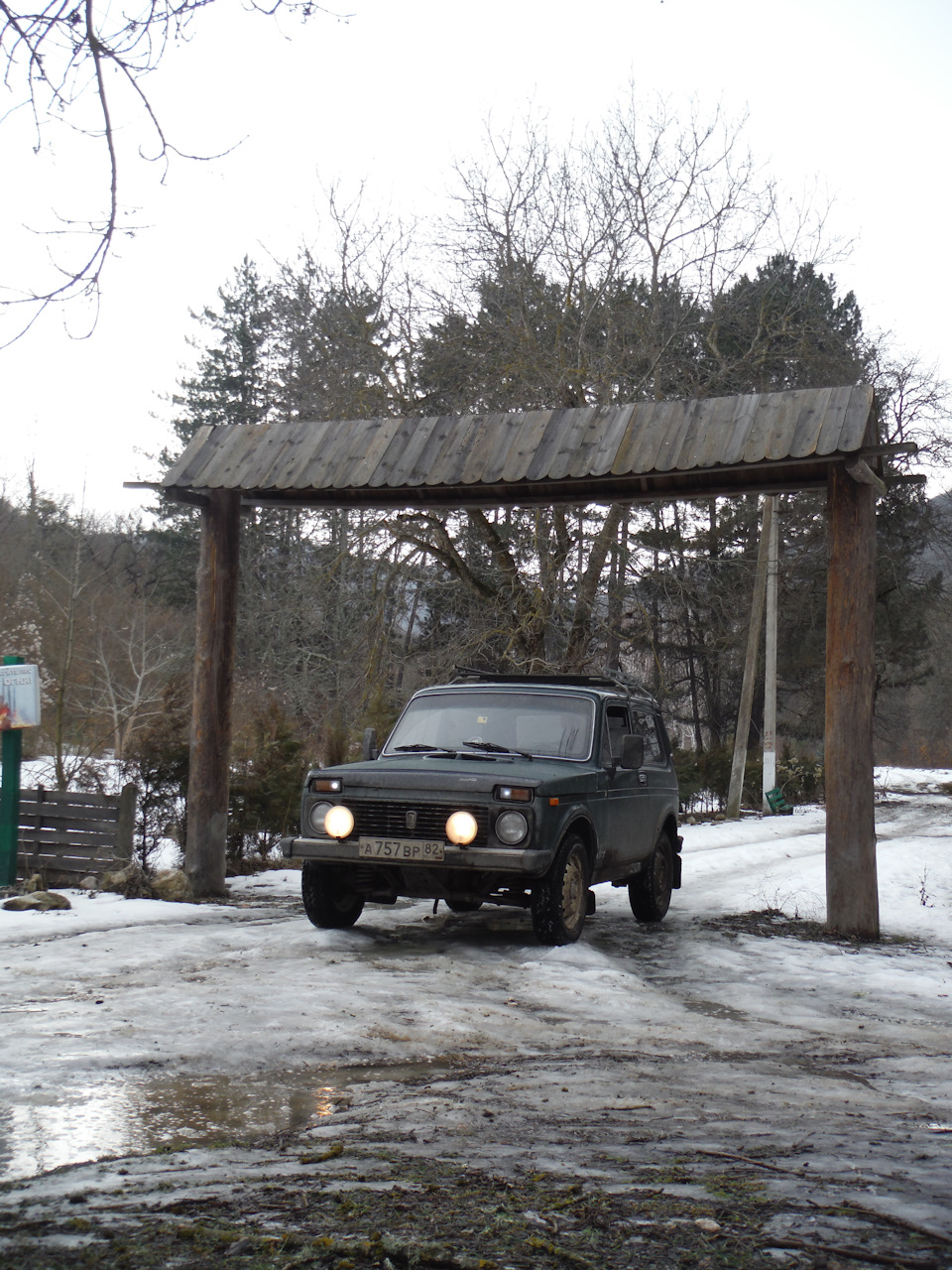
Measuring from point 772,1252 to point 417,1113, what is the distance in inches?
66.4

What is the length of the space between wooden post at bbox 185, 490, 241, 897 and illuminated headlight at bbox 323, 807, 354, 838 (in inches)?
114

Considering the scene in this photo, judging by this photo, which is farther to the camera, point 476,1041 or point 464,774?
point 464,774

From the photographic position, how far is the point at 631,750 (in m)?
8.72

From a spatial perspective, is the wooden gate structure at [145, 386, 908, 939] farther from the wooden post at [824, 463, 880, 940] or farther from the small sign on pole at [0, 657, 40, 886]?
the small sign on pole at [0, 657, 40, 886]

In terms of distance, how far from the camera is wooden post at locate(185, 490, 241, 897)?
10.4m

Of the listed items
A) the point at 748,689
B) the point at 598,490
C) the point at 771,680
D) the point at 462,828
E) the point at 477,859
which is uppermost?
the point at 598,490

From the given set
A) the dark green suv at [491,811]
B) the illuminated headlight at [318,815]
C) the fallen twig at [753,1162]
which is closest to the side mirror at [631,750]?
the dark green suv at [491,811]

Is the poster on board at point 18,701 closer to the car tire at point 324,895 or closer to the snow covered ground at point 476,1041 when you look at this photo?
the snow covered ground at point 476,1041

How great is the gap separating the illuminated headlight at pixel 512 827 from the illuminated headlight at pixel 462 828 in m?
0.15

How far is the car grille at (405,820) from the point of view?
7.52m

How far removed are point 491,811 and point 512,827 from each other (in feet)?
0.60

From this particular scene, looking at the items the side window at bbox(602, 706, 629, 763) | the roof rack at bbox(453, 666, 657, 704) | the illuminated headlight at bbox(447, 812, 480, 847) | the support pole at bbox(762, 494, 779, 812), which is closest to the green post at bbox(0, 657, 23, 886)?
the roof rack at bbox(453, 666, 657, 704)

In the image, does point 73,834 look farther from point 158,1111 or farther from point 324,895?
point 158,1111

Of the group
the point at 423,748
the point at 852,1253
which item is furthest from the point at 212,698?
the point at 852,1253
